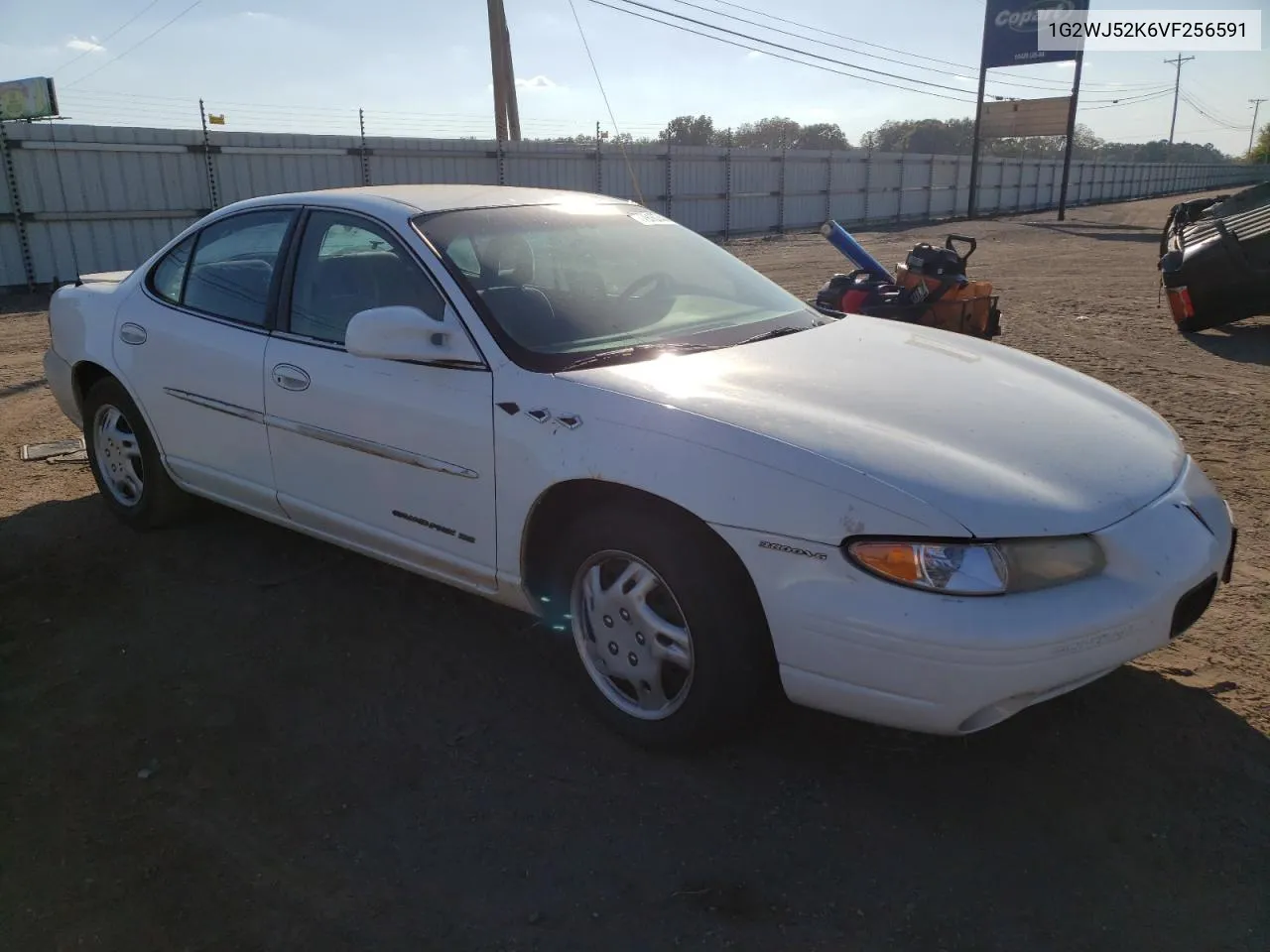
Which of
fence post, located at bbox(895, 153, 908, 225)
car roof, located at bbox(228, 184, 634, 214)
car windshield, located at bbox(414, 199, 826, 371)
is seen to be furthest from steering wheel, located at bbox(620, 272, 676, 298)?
fence post, located at bbox(895, 153, 908, 225)

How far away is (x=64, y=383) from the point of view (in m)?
4.91

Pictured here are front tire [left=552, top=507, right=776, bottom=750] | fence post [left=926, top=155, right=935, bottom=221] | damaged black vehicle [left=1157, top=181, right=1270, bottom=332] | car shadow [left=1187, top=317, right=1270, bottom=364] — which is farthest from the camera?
fence post [left=926, top=155, right=935, bottom=221]

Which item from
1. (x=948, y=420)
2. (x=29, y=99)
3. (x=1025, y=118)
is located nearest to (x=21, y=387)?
(x=948, y=420)

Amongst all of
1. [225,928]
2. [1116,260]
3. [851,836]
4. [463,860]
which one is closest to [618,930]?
[463,860]

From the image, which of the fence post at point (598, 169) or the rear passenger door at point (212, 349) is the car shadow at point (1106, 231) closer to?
the fence post at point (598, 169)

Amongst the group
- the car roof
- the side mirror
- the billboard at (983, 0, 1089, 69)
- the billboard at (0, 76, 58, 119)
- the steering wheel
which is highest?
the billboard at (983, 0, 1089, 69)

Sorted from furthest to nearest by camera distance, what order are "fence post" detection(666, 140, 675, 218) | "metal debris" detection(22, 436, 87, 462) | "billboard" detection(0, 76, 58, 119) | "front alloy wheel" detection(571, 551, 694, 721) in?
"fence post" detection(666, 140, 675, 218)
"billboard" detection(0, 76, 58, 119)
"metal debris" detection(22, 436, 87, 462)
"front alloy wheel" detection(571, 551, 694, 721)

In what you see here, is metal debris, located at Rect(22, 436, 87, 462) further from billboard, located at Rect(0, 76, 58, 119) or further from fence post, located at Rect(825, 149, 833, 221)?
fence post, located at Rect(825, 149, 833, 221)

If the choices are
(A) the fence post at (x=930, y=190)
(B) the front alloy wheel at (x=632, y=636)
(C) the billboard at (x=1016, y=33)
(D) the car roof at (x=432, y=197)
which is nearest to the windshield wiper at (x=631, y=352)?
(B) the front alloy wheel at (x=632, y=636)

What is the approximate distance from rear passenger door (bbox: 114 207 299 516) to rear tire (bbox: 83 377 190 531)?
0.17 metres

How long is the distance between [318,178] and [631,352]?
1623 cm

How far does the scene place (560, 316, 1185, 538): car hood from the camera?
243 centimetres

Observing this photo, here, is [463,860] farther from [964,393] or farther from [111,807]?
[964,393]

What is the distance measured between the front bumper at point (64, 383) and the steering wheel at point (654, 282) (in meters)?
3.02
